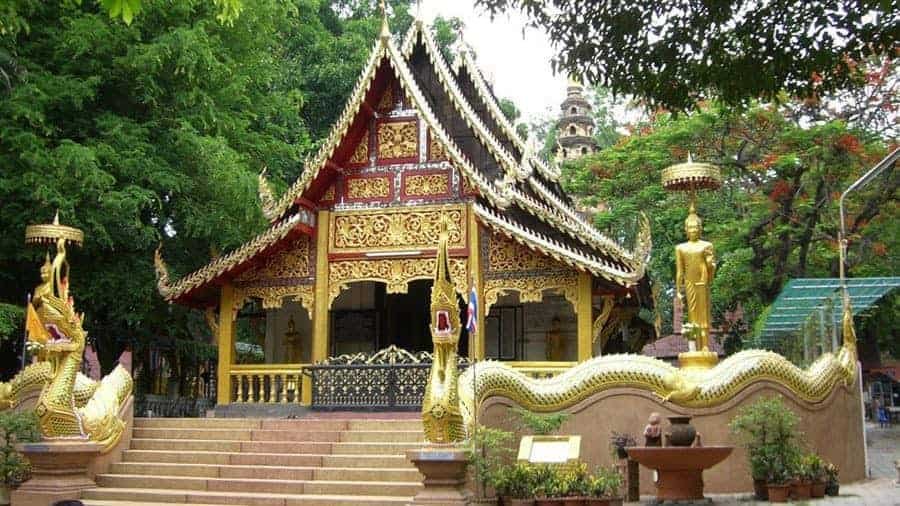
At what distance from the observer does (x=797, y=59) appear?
7.94 meters

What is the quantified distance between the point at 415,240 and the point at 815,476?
7.66m

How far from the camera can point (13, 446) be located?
41.8 feet

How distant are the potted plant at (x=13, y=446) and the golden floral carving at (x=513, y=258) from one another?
24.1 ft

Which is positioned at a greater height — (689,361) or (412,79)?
(412,79)

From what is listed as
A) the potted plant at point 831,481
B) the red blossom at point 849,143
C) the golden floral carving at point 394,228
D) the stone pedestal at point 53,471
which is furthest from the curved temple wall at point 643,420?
the red blossom at point 849,143

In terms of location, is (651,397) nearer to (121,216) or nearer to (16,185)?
(121,216)

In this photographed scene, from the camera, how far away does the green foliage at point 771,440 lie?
36.9ft

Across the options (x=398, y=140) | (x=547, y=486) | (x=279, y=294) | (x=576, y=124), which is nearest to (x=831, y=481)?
(x=547, y=486)

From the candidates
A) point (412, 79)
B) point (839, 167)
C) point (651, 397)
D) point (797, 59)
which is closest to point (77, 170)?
point (412, 79)

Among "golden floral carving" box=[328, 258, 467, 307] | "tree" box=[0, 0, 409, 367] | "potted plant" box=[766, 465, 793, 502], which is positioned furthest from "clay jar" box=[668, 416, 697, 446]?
"tree" box=[0, 0, 409, 367]

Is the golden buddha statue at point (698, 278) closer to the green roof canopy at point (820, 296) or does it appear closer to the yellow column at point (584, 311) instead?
the yellow column at point (584, 311)

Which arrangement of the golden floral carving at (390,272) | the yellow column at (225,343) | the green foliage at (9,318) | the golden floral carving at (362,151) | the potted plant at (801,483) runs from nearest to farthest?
the potted plant at (801,483) < the green foliage at (9,318) < the golden floral carving at (390,272) < the yellow column at (225,343) < the golden floral carving at (362,151)

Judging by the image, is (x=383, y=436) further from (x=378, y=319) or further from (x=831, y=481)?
(x=378, y=319)

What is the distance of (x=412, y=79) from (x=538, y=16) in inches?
345
